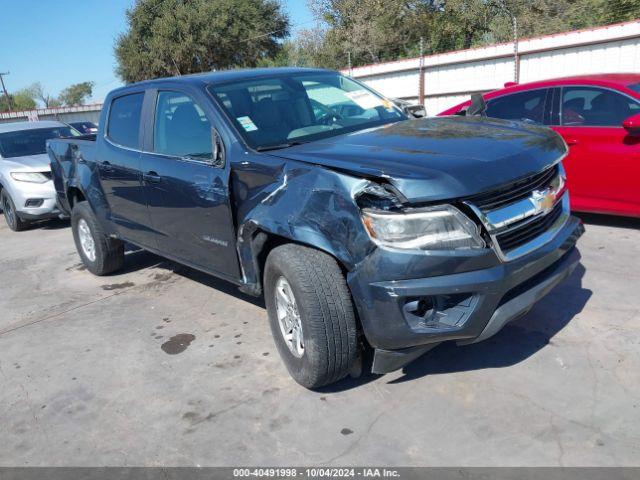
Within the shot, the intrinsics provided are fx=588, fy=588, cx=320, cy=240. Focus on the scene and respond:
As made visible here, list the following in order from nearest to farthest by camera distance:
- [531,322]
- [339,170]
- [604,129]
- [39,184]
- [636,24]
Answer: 1. [339,170]
2. [531,322]
3. [604,129]
4. [39,184]
5. [636,24]

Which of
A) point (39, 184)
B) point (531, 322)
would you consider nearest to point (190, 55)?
point (39, 184)

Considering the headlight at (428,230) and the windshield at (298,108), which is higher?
the windshield at (298,108)

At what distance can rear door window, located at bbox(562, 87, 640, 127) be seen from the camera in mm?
5559

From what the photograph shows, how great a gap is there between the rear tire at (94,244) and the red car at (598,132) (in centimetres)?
438

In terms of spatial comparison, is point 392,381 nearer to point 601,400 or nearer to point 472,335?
point 472,335

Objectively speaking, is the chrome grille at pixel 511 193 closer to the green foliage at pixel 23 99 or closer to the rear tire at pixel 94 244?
the rear tire at pixel 94 244

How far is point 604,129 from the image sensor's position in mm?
5645

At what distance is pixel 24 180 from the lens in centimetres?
897

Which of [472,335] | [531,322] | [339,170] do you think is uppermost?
[339,170]

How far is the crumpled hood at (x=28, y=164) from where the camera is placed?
9.02 m

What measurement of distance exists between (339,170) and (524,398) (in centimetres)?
158

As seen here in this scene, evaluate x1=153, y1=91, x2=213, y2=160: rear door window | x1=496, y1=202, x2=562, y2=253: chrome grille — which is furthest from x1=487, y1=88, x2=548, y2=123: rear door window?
→ x1=153, y1=91, x2=213, y2=160: rear door window

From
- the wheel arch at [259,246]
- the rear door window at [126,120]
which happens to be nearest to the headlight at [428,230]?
A: the wheel arch at [259,246]

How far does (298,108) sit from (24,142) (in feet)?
24.9
